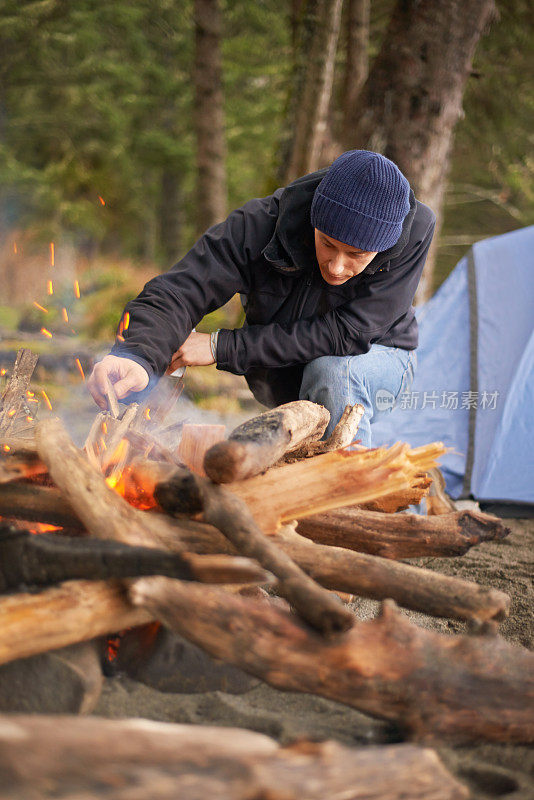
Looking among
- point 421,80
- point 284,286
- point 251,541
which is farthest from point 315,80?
point 251,541

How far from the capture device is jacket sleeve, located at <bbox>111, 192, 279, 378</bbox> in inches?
102

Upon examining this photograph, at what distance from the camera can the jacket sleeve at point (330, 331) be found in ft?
9.61

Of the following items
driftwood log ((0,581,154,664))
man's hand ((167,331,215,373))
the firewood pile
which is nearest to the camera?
the firewood pile

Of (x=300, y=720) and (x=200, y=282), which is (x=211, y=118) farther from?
(x=300, y=720)

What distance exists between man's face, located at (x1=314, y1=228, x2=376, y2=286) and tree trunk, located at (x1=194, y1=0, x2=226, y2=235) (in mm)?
7756

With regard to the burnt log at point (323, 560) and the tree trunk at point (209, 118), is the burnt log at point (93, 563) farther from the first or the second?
the tree trunk at point (209, 118)

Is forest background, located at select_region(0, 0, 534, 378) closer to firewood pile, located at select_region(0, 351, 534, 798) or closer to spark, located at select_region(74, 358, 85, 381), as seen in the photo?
spark, located at select_region(74, 358, 85, 381)

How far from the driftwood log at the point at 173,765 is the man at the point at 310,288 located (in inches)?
61.7

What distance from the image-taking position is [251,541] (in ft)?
5.37

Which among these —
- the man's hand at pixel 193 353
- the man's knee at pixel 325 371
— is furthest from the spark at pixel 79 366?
the man's knee at pixel 325 371

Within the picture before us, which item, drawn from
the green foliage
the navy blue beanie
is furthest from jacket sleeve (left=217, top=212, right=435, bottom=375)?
the green foliage

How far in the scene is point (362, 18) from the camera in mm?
7871

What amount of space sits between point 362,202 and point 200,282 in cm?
80

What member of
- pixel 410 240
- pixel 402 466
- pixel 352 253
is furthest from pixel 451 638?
pixel 410 240
